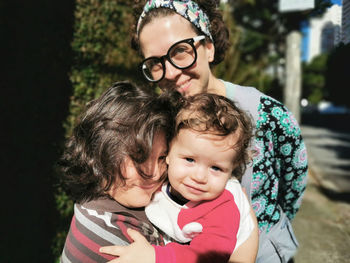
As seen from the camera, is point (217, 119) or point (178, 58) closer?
point (217, 119)

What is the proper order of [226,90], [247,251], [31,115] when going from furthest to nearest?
1. [31,115]
2. [226,90]
3. [247,251]

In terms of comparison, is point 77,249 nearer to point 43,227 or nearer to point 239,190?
point 239,190

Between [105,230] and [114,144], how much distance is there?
357mm

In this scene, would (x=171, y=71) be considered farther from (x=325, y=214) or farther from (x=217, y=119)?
(x=325, y=214)

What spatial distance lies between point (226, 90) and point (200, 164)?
0.57 meters

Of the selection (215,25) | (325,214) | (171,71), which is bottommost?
(325,214)

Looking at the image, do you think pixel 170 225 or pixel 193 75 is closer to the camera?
pixel 170 225

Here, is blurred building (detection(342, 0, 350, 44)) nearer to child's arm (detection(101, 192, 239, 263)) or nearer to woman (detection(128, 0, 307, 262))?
woman (detection(128, 0, 307, 262))

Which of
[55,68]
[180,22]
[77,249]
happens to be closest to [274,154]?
[180,22]

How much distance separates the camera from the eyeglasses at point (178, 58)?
162cm

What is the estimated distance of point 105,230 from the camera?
1282mm

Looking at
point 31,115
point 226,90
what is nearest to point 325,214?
point 226,90

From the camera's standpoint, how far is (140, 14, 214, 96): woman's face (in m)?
1.63

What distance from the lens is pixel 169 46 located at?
1.62 m
